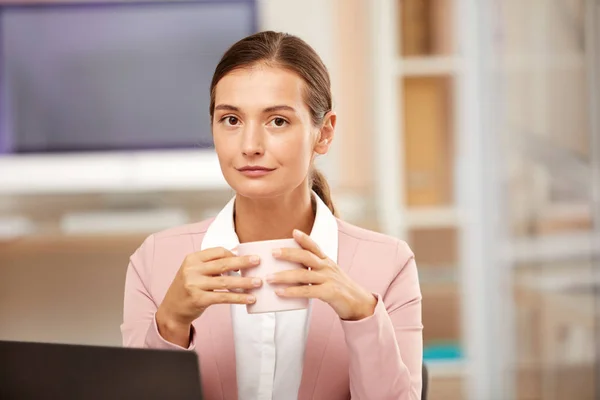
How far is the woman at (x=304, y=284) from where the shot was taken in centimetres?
99

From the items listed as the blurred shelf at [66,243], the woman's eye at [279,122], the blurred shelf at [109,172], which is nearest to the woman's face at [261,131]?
the woman's eye at [279,122]

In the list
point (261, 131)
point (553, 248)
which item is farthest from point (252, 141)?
point (553, 248)

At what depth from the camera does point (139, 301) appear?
1.18 m

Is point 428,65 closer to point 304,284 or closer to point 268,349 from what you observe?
point 268,349

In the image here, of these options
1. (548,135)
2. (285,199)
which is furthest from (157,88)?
(285,199)

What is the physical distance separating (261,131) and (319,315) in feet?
0.90

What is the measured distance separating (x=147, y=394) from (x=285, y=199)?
1.50 feet

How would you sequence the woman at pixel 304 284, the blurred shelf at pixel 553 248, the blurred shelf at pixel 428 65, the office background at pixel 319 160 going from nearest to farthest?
the woman at pixel 304 284 < the blurred shelf at pixel 553 248 < the office background at pixel 319 160 < the blurred shelf at pixel 428 65

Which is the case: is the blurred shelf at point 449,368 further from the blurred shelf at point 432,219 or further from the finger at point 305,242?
the finger at point 305,242

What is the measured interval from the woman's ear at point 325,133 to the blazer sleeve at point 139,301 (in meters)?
0.27

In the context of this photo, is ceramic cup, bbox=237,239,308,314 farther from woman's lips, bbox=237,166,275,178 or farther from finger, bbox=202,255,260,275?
woman's lips, bbox=237,166,275,178

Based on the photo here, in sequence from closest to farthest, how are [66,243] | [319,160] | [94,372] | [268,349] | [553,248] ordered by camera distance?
1. [94,372]
2. [268,349]
3. [553,248]
4. [66,243]
5. [319,160]

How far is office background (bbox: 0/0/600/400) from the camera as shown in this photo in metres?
3.36

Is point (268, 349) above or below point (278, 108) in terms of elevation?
below
